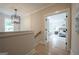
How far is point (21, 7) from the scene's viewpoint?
1.54 m

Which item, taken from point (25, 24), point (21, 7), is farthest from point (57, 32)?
point (21, 7)

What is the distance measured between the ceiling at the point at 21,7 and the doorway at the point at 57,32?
0.71 feet

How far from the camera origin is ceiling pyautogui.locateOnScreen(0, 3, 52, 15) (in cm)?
151

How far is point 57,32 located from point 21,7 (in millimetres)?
645

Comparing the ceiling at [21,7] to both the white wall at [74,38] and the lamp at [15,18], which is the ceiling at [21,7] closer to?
the lamp at [15,18]

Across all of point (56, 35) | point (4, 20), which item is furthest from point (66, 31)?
point (4, 20)

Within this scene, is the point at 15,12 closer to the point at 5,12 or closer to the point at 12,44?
the point at 5,12

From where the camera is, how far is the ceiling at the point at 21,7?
151 cm

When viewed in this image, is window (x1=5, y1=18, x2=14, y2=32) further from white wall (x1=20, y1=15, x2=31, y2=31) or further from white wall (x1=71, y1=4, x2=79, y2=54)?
white wall (x1=71, y1=4, x2=79, y2=54)

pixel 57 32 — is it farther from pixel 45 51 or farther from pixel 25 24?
pixel 25 24

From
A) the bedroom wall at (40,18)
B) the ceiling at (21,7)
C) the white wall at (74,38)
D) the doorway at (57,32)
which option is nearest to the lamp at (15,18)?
the ceiling at (21,7)

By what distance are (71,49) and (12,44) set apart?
2.81ft

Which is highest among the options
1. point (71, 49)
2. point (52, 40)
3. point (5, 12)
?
point (5, 12)
